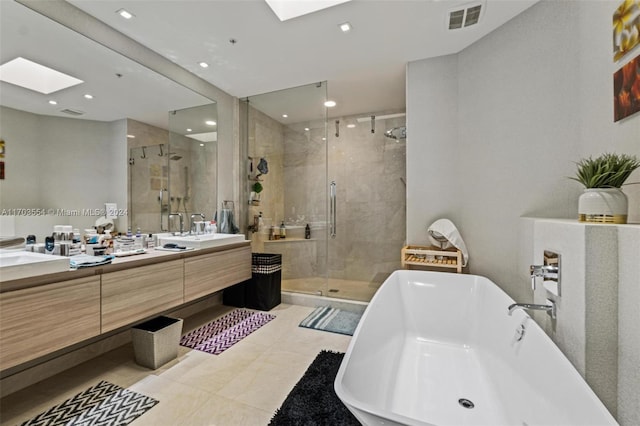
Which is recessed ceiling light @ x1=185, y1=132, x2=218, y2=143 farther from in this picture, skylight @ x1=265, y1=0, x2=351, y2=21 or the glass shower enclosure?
skylight @ x1=265, y1=0, x2=351, y2=21

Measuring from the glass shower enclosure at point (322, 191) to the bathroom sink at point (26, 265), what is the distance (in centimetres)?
222

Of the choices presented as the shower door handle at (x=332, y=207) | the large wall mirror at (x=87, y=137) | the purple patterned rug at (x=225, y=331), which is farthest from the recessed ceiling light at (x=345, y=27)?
the purple patterned rug at (x=225, y=331)

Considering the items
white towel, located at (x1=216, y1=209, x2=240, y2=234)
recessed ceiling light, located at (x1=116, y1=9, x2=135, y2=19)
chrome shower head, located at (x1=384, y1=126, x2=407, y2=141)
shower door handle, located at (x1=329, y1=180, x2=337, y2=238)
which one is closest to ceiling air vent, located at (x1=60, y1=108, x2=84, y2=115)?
recessed ceiling light, located at (x1=116, y1=9, x2=135, y2=19)

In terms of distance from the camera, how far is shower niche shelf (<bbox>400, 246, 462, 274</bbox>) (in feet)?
8.26

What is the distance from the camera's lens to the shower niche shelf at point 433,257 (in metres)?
2.52

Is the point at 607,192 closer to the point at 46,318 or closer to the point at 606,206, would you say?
the point at 606,206

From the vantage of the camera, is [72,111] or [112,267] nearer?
[112,267]

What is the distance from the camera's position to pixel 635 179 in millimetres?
1295

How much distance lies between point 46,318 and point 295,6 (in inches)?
103

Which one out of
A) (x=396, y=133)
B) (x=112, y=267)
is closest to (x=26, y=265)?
(x=112, y=267)

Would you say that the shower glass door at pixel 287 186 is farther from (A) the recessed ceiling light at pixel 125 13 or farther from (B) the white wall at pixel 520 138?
(A) the recessed ceiling light at pixel 125 13

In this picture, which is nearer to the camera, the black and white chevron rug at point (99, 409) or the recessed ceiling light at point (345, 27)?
the black and white chevron rug at point (99, 409)

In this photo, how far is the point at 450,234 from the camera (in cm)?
252

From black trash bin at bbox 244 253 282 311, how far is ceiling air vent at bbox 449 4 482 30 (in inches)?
116
